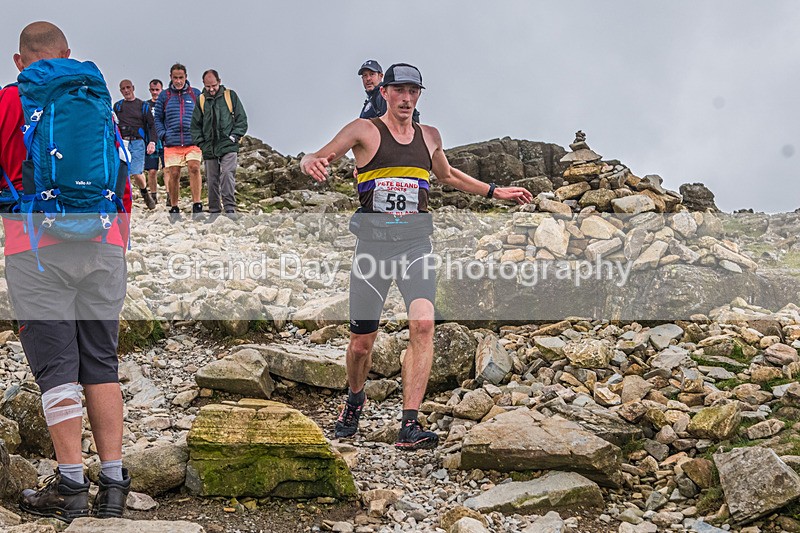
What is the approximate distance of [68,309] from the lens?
186 inches

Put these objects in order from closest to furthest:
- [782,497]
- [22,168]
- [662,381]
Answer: [22,168] → [782,497] → [662,381]

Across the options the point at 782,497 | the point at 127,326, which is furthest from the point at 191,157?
the point at 782,497

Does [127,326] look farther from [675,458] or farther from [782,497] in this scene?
[782,497]

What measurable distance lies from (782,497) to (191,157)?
13.5 meters

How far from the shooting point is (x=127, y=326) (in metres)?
9.35

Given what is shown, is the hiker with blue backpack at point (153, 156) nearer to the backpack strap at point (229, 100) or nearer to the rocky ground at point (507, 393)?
the backpack strap at point (229, 100)

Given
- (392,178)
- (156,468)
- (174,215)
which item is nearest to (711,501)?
(392,178)

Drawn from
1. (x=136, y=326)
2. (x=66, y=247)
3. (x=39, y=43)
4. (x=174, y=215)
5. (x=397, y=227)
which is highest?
(x=39, y=43)

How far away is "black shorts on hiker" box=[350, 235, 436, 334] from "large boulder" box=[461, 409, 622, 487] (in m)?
1.30

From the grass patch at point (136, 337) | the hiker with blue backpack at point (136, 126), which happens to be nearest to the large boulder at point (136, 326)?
the grass patch at point (136, 337)

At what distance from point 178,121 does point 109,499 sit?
481 inches

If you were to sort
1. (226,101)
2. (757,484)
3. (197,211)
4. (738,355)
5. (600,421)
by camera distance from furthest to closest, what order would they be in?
(197,211), (226,101), (738,355), (600,421), (757,484)

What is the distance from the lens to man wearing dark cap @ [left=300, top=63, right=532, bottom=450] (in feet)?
21.5

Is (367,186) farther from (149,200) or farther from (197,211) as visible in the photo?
(149,200)
